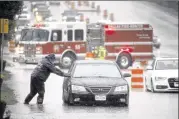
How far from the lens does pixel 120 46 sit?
1806 inches

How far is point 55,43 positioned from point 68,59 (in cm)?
133

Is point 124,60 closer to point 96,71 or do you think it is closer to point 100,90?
point 96,71

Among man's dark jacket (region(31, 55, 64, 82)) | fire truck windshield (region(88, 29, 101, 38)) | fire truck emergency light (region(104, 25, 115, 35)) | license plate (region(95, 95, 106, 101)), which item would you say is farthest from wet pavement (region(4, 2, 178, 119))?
fire truck emergency light (region(104, 25, 115, 35))

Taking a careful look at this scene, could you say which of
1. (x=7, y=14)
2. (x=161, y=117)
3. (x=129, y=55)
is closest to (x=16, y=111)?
(x=161, y=117)

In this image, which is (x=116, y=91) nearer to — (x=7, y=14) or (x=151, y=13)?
(x=7, y=14)

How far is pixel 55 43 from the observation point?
45.5 metres

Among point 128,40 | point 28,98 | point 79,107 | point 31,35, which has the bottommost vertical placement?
point 79,107

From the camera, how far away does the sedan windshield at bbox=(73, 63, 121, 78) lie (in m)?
23.9

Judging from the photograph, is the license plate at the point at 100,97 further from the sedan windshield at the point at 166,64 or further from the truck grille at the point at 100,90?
the sedan windshield at the point at 166,64

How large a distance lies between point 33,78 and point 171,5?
64.0 m

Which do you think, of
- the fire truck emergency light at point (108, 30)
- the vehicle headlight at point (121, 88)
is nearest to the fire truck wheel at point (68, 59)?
the fire truck emergency light at point (108, 30)

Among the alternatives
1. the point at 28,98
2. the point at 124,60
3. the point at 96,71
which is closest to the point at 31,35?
the point at 124,60

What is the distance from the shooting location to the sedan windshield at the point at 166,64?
3022 centimetres

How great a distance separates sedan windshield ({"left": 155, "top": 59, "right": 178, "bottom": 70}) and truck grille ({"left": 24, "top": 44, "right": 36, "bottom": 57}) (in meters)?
15.2
